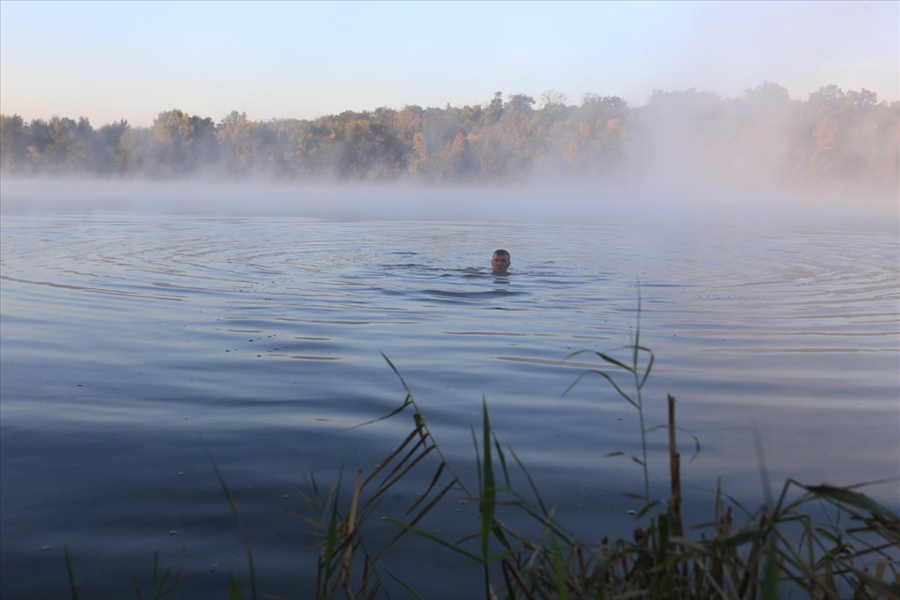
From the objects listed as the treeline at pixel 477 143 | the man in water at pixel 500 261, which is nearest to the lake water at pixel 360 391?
the man in water at pixel 500 261

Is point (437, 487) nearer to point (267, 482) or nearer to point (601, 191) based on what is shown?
point (267, 482)

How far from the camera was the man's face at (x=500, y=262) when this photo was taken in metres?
11.2

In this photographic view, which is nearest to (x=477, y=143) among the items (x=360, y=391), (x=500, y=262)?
(x=500, y=262)

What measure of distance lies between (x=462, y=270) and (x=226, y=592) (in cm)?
902

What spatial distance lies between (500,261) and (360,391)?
6071 millimetres

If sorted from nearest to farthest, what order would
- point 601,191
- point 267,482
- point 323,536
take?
1. point 323,536
2. point 267,482
3. point 601,191

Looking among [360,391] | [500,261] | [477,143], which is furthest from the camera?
[477,143]

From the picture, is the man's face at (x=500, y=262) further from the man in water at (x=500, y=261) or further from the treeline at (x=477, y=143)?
the treeline at (x=477, y=143)

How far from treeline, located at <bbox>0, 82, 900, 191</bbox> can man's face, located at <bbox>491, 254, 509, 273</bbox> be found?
59502 millimetres

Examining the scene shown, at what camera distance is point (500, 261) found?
1117 cm

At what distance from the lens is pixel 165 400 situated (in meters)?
5.05

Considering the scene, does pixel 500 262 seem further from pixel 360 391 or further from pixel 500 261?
pixel 360 391

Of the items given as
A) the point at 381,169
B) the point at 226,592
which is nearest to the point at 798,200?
the point at 381,169

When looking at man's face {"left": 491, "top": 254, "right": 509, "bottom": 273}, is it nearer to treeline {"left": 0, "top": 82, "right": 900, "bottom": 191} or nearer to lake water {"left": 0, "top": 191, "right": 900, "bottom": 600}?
lake water {"left": 0, "top": 191, "right": 900, "bottom": 600}
